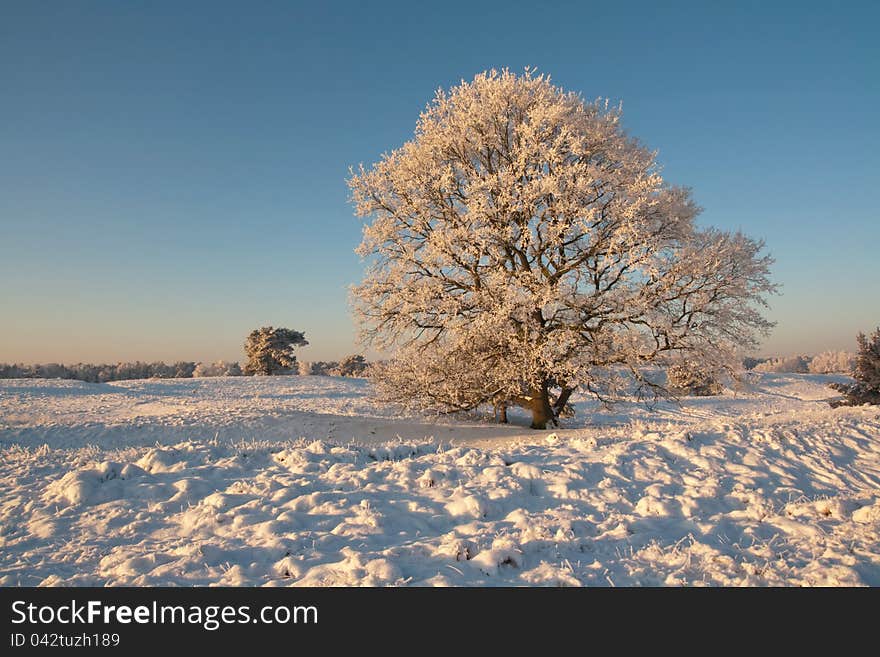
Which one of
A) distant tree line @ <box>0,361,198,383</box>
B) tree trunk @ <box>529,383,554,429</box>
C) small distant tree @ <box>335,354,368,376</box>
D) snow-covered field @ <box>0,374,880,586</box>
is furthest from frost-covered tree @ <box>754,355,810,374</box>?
distant tree line @ <box>0,361,198,383</box>

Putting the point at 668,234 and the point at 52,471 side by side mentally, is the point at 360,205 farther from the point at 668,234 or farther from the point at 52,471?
the point at 52,471

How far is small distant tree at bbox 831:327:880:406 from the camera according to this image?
2428 cm

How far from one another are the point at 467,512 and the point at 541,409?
35.3ft

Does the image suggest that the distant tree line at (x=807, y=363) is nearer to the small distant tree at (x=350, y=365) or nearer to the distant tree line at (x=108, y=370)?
the small distant tree at (x=350, y=365)

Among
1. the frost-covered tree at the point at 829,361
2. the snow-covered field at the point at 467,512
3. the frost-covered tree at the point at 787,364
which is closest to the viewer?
the snow-covered field at the point at 467,512

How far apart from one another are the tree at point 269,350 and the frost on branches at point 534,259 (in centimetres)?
3456

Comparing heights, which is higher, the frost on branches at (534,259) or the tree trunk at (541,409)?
the frost on branches at (534,259)

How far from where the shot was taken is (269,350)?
4734 cm

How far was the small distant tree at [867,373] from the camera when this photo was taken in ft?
79.7

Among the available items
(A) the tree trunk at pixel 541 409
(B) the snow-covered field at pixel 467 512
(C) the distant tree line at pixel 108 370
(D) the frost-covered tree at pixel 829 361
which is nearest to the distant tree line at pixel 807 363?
(D) the frost-covered tree at pixel 829 361

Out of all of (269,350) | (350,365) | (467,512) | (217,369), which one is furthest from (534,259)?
(217,369)

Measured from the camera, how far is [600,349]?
46.3 feet

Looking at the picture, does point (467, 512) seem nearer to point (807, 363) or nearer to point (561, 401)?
point (561, 401)
